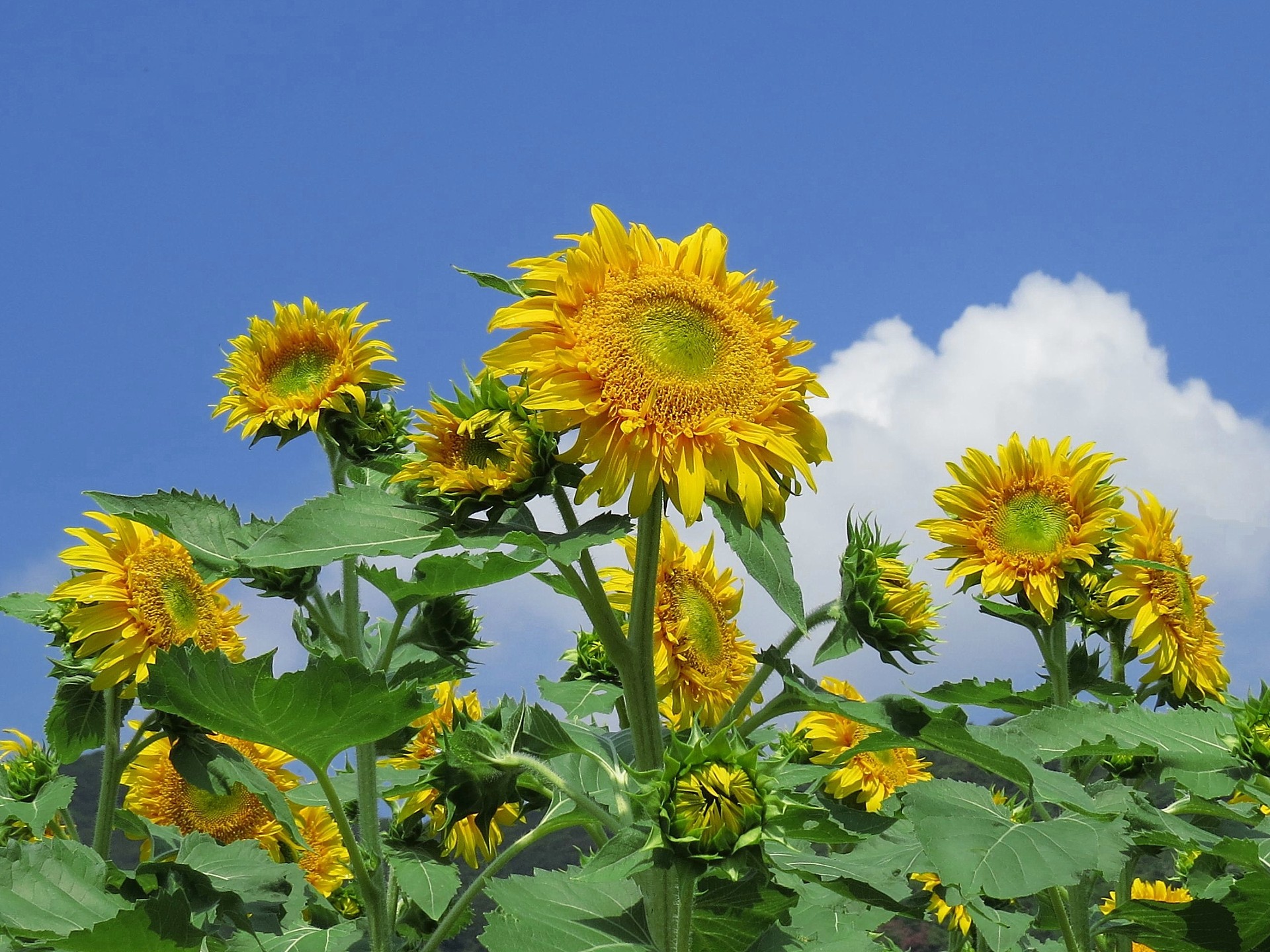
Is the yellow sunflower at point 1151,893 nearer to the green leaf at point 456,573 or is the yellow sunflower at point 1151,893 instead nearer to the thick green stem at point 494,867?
the thick green stem at point 494,867

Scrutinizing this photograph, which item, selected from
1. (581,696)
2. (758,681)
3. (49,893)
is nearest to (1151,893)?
(581,696)

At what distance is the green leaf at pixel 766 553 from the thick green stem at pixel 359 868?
1005 millimetres

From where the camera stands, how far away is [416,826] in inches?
162

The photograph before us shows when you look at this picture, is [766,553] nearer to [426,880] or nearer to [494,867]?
[494,867]

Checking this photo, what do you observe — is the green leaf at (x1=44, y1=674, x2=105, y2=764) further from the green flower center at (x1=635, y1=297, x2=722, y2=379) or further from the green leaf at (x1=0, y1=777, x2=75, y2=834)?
the green flower center at (x1=635, y1=297, x2=722, y2=379)

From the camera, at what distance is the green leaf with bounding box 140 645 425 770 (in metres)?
2.14

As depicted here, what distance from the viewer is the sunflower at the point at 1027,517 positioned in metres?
4.68

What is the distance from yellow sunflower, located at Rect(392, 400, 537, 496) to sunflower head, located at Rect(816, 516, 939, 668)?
0.92 metres

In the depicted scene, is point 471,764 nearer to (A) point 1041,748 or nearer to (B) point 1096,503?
(A) point 1041,748

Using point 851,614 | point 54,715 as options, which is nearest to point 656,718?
point 851,614

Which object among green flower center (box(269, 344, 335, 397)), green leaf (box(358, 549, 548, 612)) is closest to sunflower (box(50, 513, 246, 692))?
green flower center (box(269, 344, 335, 397))

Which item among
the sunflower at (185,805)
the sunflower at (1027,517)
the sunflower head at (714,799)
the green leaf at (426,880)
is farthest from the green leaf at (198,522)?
the sunflower at (1027,517)

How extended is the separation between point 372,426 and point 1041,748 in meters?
2.64

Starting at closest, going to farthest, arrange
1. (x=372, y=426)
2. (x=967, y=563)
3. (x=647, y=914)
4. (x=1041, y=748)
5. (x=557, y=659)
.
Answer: (x=647, y=914)
(x=1041, y=748)
(x=557, y=659)
(x=372, y=426)
(x=967, y=563)
